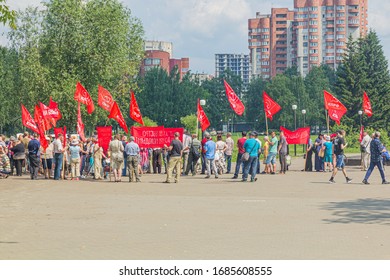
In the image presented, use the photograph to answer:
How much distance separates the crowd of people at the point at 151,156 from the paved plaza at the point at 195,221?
1.53 meters

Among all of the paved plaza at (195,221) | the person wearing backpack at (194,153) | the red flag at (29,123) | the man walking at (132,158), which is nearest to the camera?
the paved plaza at (195,221)

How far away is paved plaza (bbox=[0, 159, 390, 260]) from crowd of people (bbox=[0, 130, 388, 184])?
1.53 m

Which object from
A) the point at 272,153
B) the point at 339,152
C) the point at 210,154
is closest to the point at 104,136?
the point at 210,154

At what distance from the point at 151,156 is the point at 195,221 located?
19129 millimetres

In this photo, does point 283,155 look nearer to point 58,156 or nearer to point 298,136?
point 298,136

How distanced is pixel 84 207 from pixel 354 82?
70.5 m

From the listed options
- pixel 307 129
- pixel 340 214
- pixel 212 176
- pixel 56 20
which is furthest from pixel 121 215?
pixel 56 20

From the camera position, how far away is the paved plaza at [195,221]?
11.4 meters

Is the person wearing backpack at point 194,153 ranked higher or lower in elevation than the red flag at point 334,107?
lower

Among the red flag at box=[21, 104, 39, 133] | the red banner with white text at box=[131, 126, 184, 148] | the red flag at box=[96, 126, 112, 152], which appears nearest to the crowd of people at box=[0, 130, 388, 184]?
the red flag at box=[96, 126, 112, 152]

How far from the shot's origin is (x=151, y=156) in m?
34.4

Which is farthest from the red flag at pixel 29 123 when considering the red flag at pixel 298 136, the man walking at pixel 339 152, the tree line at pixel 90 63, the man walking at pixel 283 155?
the tree line at pixel 90 63

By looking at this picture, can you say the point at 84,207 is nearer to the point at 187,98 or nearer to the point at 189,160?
the point at 189,160

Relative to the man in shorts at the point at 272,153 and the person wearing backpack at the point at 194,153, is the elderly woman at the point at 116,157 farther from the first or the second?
the man in shorts at the point at 272,153
